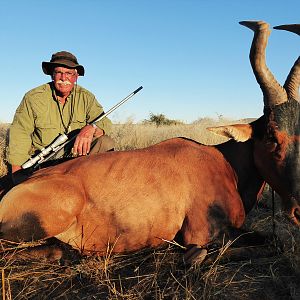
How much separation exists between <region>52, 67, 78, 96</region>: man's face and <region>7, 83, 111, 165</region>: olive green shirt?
235 mm

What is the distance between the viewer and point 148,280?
3.14 metres

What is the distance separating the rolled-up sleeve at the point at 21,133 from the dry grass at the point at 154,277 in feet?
7.63

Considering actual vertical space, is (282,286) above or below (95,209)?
below

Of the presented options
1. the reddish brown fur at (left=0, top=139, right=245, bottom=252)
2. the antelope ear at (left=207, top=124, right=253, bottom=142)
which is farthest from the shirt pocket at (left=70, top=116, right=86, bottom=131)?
the antelope ear at (left=207, top=124, right=253, bottom=142)

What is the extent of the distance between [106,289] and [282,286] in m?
1.38

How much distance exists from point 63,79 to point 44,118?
682mm

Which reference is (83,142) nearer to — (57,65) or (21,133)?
(21,133)

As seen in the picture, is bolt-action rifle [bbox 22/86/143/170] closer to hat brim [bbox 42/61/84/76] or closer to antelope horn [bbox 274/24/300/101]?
hat brim [bbox 42/61/84/76]

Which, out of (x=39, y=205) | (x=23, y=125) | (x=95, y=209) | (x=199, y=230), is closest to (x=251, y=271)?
(x=199, y=230)

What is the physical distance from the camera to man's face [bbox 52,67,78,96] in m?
6.08

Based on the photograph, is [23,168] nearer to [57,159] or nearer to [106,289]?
[57,159]

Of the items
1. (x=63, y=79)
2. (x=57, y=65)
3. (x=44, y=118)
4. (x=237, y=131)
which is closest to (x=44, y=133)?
(x=44, y=118)

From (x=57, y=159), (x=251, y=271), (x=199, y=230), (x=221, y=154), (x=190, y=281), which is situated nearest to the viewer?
(x=190, y=281)

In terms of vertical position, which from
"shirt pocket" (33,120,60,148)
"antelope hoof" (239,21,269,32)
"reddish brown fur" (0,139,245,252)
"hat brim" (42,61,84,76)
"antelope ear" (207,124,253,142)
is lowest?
"reddish brown fur" (0,139,245,252)
